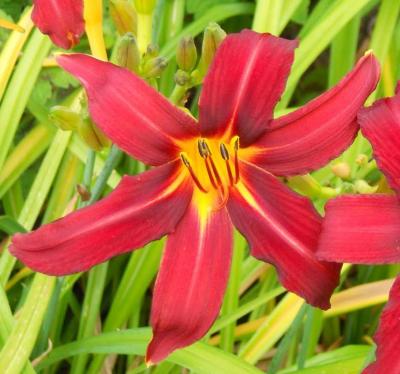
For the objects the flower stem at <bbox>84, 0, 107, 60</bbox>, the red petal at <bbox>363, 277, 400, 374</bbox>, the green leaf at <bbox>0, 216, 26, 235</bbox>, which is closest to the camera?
the red petal at <bbox>363, 277, 400, 374</bbox>

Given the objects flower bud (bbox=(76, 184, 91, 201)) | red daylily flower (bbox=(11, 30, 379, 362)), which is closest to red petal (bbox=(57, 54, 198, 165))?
red daylily flower (bbox=(11, 30, 379, 362))

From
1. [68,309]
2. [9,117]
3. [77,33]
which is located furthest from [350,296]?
[77,33]

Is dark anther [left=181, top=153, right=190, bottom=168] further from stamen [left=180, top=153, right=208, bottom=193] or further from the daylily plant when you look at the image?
the daylily plant

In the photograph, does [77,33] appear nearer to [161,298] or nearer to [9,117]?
[161,298]

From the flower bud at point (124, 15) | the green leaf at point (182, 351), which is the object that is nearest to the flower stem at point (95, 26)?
the flower bud at point (124, 15)

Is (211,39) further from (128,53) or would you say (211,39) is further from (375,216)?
(375,216)

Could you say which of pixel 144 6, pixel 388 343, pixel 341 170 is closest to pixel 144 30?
pixel 144 6
